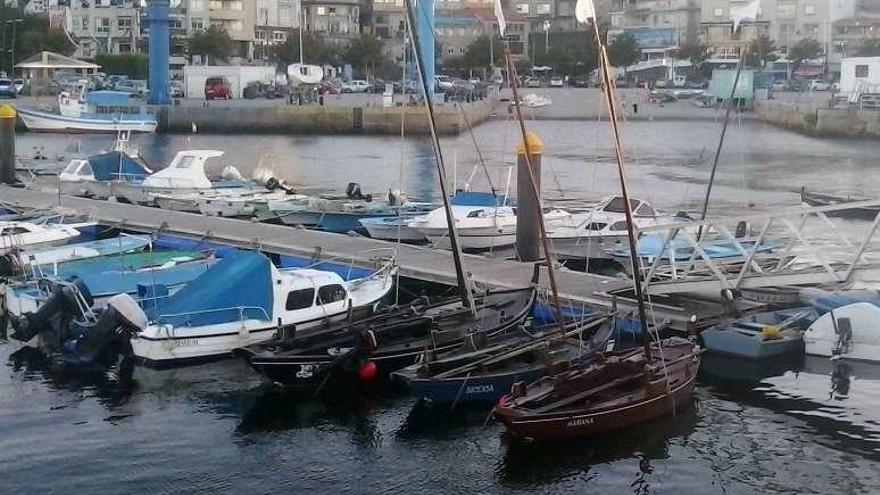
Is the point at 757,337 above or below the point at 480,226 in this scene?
below

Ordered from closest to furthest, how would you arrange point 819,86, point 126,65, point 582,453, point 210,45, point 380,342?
point 582,453
point 380,342
point 210,45
point 126,65
point 819,86

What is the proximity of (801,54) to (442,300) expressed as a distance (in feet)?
356

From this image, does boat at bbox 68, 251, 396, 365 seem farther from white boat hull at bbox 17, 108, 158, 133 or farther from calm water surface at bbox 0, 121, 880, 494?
white boat hull at bbox 17, 108, 158, 133

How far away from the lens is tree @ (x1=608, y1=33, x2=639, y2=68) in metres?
124

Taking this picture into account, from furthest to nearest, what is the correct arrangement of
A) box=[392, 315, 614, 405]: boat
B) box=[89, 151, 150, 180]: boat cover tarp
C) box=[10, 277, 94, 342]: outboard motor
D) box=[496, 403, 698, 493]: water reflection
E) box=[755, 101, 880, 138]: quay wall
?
box=[755, 101, 880, 138]: quay wall, box=[89, 151, 150, 180]: boat cover tarp, box=[10, 277, 94, 342]: outboard motor, box=[392, 315, 614, 405]: boat, box=[496, 403, 698, 493]: water reflection

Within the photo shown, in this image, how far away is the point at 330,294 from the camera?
21797mm

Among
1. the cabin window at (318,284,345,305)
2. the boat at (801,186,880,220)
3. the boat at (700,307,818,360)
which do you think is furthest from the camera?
the boat at (801,186,880,220)

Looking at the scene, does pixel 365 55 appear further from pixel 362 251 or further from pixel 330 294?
pixel 330 294

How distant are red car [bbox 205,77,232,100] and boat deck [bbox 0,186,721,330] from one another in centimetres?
5401

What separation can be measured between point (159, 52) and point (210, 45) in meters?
29.3

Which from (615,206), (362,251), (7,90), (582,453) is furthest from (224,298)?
(7,90)

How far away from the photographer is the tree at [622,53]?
124312mm

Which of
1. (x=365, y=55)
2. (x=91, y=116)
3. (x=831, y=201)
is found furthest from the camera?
(x=365, y=55)

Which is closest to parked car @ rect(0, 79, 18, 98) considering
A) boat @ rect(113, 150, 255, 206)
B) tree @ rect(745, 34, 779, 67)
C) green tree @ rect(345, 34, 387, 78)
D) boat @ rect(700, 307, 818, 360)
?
green tree @ rect(345, 34, 387, 78)
